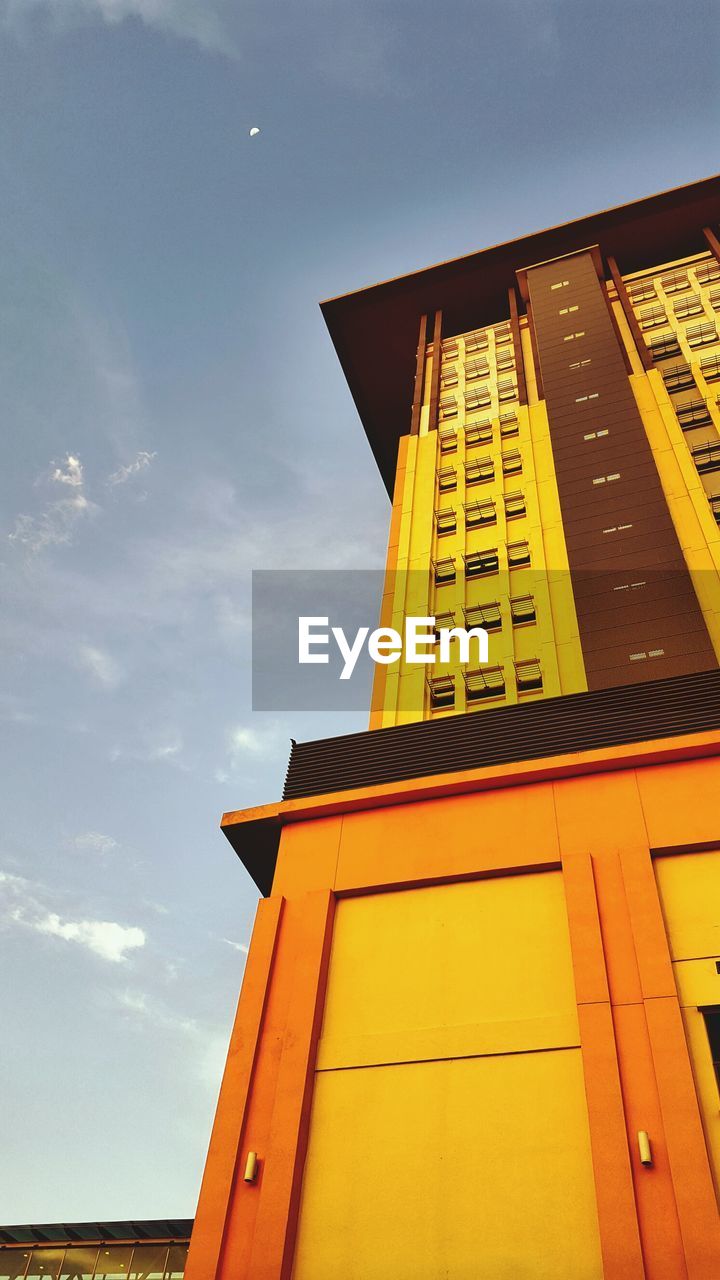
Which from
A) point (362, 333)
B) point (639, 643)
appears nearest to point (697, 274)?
point (362, 333)

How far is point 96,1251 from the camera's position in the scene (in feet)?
92.3

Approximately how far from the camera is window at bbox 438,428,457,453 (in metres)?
38.2

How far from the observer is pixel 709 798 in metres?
15.5

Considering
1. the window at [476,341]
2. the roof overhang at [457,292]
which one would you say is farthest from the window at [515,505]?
the roof overhang at [457,292]

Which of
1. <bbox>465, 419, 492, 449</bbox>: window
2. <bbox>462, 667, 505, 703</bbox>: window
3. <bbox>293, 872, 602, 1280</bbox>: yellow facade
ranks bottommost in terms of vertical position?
<bbox>293, 872, 602, 1280</bbox>: yellow facade

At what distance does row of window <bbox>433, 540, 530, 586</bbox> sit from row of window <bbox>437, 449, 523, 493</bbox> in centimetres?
501

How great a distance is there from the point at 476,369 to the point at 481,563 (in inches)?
694

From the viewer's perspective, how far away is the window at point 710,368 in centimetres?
3553

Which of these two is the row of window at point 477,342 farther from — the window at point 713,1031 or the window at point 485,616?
the window at point 713,1031

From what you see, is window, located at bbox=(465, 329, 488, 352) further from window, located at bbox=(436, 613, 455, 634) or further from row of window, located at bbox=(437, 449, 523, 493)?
window, located at bbox=(436, 613, 455, 634)

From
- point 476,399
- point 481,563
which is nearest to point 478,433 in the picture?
point 476,399

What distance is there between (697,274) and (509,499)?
21992mm

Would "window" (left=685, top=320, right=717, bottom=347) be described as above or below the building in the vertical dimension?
above

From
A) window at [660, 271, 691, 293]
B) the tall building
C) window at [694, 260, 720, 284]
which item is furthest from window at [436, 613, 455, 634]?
window at [694, 260, 720, 284]
